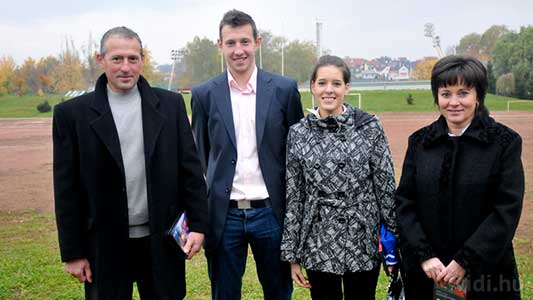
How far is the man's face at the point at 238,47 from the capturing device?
352cm

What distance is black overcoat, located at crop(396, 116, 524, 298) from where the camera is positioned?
107 inches

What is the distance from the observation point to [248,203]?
350 cm

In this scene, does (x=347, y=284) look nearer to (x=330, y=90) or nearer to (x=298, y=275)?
(x=298, y=275)

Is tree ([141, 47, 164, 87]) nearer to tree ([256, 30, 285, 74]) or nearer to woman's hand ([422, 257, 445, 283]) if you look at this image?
tree ([256, 30, 285, 74])

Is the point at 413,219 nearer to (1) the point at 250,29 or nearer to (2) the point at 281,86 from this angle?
(2) the point at 281,86

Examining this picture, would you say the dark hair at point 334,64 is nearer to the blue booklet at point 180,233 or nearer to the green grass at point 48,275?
the blue booklet at point 180,233

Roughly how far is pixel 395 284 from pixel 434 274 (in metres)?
0.30

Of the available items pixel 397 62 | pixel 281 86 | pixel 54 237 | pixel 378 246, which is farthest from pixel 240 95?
pixel 397 62

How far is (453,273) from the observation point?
9.23 ft

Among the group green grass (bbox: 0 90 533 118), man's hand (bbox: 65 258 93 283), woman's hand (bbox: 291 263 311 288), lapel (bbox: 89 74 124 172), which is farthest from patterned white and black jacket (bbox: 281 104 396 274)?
green grass (bbox: 0 90 533 118)

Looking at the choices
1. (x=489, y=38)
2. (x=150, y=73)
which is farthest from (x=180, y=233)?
(x=489, y=38)

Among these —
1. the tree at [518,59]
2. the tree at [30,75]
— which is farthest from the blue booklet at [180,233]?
the tree at [30,75]

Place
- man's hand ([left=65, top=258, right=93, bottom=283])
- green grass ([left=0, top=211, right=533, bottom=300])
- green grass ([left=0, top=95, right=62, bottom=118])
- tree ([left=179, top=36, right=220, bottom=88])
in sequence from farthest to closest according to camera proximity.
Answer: tree ([left=179, top=36, right=220, bottom=88]) → green grass ([left=0, top=95, right=62, bottom=118]) → green grass ([left=0, top=211, right=533, bottom=300]) → man's hand ([left=65, top=258, right=93, bottom=283])

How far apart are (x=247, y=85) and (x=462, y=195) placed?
1.53 metres
